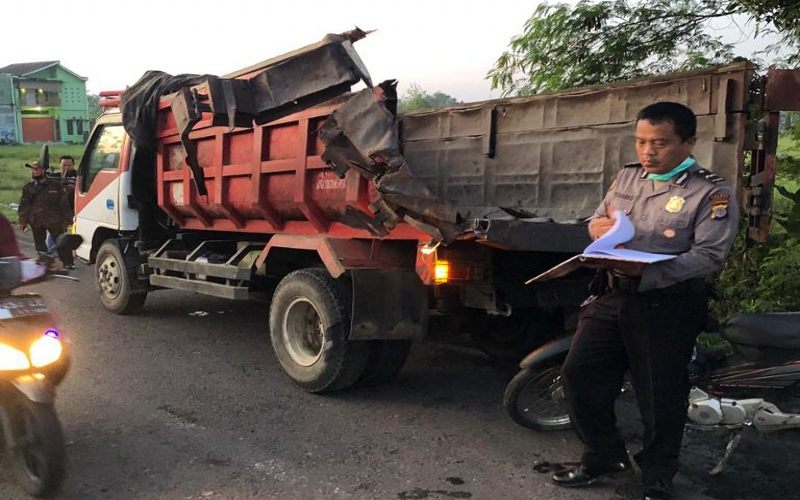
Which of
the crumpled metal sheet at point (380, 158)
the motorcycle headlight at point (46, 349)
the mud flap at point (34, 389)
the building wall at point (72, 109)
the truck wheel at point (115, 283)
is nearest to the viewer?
the mud flap at point (34, 389)

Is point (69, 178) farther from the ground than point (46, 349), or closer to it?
farther from the ground

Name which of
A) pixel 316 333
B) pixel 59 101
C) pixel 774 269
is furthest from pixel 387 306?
pixel 59 101

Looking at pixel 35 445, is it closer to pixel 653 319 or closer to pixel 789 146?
pixel 653 319

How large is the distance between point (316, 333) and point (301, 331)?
118mm

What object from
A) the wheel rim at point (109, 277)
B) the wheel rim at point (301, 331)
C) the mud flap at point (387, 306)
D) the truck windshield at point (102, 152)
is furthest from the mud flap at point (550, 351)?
the truck windshield at point (102, 152)

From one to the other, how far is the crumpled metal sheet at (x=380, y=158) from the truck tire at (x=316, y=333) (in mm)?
578

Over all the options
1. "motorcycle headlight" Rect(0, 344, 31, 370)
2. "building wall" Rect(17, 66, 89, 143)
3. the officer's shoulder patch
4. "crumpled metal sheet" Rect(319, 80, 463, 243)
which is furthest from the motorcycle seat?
"building wall" Rect(17, 66, 89, 143)

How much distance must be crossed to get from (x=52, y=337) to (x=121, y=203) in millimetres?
4604

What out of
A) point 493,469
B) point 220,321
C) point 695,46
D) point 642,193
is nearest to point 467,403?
point 493,469

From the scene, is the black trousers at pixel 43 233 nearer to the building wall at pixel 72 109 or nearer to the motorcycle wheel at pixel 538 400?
the motorcycle wheel at pixel 538 400

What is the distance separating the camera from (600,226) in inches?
118

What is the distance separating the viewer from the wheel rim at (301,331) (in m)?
5.07

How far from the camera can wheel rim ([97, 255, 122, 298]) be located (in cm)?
758

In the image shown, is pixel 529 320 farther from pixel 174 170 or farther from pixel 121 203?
pixel 121 203
